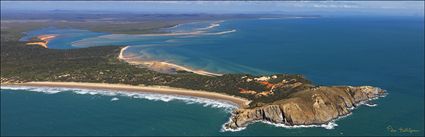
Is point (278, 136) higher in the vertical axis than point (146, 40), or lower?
lower

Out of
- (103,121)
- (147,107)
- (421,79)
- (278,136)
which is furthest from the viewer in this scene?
(421,79)

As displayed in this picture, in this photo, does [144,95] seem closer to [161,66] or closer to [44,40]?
[161,66]

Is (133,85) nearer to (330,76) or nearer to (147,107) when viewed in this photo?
(147,107)


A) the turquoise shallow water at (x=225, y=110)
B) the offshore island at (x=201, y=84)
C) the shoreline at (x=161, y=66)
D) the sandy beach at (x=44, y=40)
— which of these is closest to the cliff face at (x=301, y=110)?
the offshore island at (x=201, y=84)

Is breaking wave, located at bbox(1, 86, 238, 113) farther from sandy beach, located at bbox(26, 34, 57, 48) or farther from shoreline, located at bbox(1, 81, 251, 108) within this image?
sandy beach, located at bbox(26, 34, 57, 48)

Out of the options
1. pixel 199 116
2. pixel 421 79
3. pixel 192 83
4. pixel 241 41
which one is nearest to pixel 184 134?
pixel 199 116

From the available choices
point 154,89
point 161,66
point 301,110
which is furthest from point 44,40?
point 301,110

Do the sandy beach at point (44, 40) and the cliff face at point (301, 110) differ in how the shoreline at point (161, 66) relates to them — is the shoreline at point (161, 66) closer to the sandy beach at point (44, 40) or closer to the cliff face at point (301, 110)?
the cliff face at point (301, 110)
